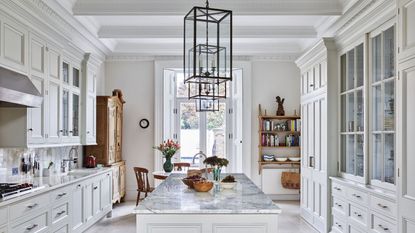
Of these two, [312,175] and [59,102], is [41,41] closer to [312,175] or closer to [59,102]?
[59,102]

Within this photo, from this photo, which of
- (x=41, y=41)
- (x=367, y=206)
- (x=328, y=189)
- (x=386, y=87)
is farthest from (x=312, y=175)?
(x=41, y=41)

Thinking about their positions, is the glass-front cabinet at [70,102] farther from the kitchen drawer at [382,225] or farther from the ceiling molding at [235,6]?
the kitchen drawer at [382,225]

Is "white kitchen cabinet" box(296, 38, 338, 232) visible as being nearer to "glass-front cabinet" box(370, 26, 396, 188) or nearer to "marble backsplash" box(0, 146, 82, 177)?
"glass-front cabinet" box(370, 26, 396, 188)

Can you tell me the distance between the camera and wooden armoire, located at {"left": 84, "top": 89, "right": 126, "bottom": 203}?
24.2ft

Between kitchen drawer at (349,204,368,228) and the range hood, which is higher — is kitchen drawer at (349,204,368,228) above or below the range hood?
below

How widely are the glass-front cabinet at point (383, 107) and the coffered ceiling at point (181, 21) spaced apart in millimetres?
1161

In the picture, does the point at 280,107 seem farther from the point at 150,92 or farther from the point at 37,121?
the point at 37,121

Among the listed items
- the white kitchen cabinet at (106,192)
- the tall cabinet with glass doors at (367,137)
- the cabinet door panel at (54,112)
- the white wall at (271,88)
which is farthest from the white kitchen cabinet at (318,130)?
the cabinet door panel at (54,112)

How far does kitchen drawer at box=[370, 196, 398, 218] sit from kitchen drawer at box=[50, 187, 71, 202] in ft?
10.6

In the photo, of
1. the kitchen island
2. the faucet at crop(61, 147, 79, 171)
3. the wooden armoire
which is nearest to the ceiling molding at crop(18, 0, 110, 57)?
the wooden armoire

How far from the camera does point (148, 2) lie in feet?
18.7

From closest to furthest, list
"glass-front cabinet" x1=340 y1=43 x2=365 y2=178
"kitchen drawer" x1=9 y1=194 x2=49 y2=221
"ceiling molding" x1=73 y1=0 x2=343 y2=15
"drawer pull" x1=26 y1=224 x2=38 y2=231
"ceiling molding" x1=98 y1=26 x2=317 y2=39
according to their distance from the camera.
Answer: "kitchen drawer" x1=9 y1=194 x2=49 y2=221, "drawer pull" x1=26 y1=224 x2=38 y2=231, "glass-front cabinet" x1=340 y1=43 x2=365 y2=178, "ceiling molding" x1=73 y1=0 x2=343 y2=15, "ceiling molding" x1=98 y1=26 x2=317 y2=39

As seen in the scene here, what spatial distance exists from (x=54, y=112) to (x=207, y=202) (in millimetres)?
2683

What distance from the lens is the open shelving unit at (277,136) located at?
862 centimetres
